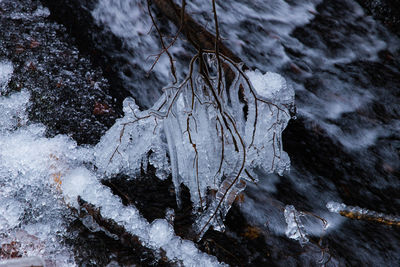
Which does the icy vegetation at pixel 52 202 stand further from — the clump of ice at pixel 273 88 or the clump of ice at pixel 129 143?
the clump of ice at pixel 273 88

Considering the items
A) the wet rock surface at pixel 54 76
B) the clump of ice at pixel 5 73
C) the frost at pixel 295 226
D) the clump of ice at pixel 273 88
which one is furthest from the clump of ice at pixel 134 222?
the clump of ice at pixel 273 88

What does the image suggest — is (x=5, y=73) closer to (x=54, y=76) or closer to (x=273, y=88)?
(x=54, y=76)

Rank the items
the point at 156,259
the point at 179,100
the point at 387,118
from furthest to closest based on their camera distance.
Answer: the point at 387,118 → the point at 179,100 → the point at 156,259

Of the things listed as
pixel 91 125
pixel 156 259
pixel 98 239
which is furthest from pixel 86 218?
pixel 91 125

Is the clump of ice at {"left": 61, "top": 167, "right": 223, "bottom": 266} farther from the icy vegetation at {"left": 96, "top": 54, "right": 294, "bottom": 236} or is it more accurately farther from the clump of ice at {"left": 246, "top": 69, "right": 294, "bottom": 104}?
the clump of ice at {"left": 246, "top": 69, "right": 294, "bottom": 104}

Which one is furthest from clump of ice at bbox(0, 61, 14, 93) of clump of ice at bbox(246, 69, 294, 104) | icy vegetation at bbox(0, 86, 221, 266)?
clump of ice at bbox(246, 69, 294, 104)

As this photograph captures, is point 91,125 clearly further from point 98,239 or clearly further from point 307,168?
point 307,168

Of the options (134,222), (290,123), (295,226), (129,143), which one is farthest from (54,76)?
(295,226)
